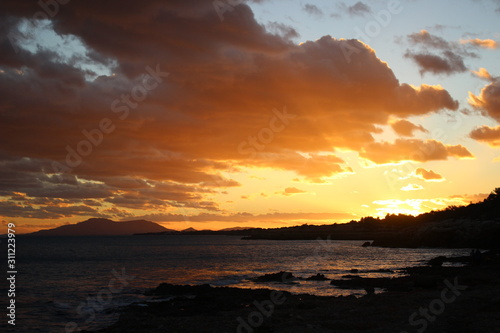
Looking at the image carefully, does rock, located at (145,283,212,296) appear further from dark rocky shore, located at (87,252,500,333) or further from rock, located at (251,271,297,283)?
rock, located at (251,271,297,283)

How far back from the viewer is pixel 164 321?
1145 inches

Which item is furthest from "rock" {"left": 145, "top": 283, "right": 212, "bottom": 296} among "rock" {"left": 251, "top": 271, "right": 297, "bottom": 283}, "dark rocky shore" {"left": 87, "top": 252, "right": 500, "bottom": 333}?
"rock" {"left": 251, "top": 271, "right": 297, "bottom": 283}

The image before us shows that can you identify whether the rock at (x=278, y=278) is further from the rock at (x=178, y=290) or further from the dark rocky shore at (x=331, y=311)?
the dark rocky shore at (x=331, y=311)

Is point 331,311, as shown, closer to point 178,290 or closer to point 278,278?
point 178,290

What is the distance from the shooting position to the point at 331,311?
29578 millimetres

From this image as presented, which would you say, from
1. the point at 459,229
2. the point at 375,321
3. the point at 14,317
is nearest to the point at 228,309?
the point at 375,321

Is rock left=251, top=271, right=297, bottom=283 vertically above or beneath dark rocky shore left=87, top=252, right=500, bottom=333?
beneath

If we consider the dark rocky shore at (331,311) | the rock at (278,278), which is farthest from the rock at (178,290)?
the rock at (278,278)

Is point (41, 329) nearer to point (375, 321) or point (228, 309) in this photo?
point (228, 309)

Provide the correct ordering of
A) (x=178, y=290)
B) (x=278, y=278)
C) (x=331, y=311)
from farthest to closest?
(x=278, y=278)
(x=178, y=290)
(x=331, y=311)

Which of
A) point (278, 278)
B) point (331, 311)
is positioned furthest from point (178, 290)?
point (331, 311)


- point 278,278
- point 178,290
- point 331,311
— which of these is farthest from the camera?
point 278,278

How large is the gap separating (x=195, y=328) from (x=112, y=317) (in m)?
10.2

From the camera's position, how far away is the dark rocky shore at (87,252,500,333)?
25.0 m
